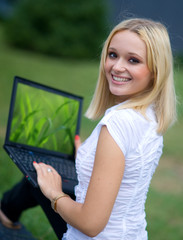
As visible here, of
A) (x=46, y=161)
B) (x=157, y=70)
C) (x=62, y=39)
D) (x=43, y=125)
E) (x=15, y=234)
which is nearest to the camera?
(x=157, y=70)

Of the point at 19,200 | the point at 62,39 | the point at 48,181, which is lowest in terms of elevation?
the point at 19,200

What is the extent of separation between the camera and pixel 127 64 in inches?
58.7

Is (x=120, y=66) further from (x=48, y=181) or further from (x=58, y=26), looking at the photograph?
(x=58, y=26)

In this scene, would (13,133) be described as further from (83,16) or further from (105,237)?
(83,16)

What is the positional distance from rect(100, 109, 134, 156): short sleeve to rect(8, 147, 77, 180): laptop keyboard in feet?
Result: 1.70

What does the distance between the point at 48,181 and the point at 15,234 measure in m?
0.96

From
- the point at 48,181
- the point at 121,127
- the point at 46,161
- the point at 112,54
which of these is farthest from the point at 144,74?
the point at 46,161

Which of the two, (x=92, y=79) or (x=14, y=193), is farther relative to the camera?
(x=92, y=79)

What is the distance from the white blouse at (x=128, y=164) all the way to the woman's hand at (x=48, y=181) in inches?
4.2

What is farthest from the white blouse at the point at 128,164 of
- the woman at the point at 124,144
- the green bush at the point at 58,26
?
the green bush at the point at 58,26

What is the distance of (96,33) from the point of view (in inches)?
436

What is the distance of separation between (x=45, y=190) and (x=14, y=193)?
0.69 meters

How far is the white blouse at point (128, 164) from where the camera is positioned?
1354 millimetres

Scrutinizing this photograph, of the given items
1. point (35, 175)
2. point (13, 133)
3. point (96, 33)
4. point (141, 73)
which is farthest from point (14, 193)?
point (96, 33)
